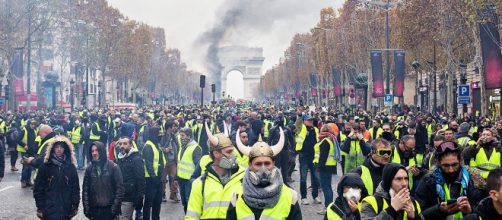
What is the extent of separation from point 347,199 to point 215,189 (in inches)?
40.2

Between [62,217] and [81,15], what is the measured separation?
1977 inches

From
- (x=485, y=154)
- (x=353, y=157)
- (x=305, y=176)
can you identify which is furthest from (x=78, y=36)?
(x=485, y=154)

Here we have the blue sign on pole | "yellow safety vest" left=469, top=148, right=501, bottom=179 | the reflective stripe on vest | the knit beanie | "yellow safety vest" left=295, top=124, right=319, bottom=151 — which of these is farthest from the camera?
the blue sign on pole

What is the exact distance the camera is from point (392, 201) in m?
4.91

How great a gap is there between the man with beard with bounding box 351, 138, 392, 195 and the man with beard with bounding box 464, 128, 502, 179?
125 inches

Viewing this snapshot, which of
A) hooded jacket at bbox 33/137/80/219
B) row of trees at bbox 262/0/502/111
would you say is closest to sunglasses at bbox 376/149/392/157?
hooded jacket at bbox 33/137/80/219

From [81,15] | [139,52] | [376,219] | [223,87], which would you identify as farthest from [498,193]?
[223,87]

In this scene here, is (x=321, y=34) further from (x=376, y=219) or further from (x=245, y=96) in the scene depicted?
(x=245, y=96)

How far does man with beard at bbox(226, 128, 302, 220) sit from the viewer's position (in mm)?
4855

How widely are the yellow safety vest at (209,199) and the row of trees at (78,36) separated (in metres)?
36.7

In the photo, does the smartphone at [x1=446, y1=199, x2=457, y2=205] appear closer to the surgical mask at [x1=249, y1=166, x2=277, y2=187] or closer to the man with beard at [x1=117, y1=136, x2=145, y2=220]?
the surgical mask at [x1=249, y1=166, x2=277, y2=187]

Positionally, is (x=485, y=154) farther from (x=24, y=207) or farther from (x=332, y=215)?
(x=24, y=207)

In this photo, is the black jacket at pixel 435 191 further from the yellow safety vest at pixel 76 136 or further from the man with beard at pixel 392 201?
the yellow safety vest at pixel 76 136

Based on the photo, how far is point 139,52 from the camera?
7244 cm
